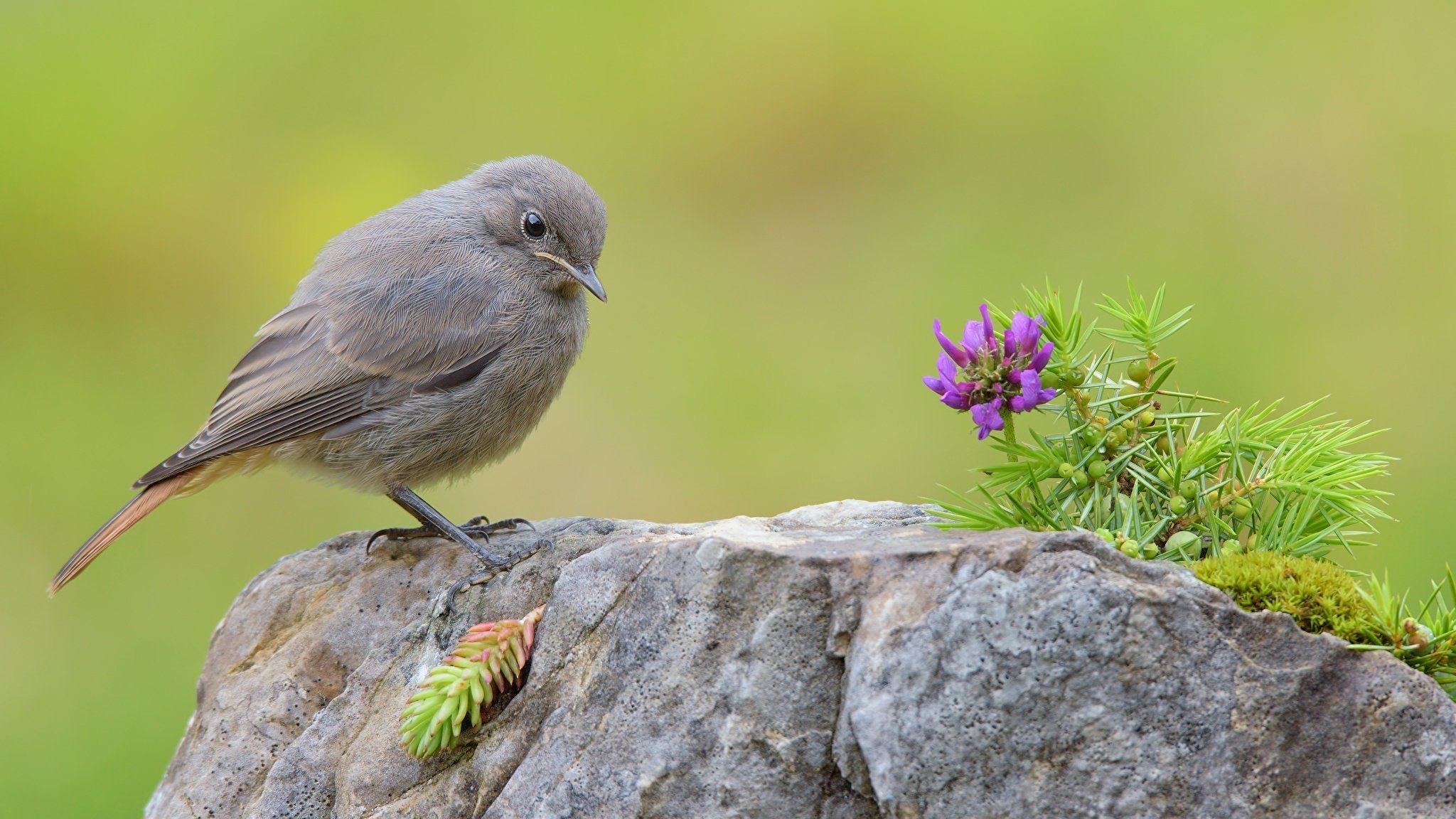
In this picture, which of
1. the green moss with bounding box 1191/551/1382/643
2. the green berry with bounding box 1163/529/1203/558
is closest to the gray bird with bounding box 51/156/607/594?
the green berry with bounding box 1163/529/1203/558

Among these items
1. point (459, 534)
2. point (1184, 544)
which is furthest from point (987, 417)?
point (459, 534)

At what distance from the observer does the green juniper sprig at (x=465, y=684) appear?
145 inches

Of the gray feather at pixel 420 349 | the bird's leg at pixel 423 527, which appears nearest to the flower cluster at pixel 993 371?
the bird's leg at pixel 423 527

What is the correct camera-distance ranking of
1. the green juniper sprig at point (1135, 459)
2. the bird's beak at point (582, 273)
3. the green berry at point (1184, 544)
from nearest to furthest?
Result: the green berry at point (1184, 544) < the green juniper sprig at point (1135, 459) < the bird's beak at point (582, 273)

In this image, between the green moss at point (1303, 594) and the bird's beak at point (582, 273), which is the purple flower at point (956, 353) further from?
the bird's beak at point (582, 273)

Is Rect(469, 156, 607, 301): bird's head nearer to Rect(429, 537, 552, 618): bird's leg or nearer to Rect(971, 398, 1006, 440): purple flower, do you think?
Rect(429, 537, 552, 618): bird's leg

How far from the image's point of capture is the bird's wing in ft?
17.8

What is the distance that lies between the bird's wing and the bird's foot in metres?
0.53

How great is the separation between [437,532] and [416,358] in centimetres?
74

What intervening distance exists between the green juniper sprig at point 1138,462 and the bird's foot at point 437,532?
228 centimetres

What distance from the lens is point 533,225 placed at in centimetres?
582

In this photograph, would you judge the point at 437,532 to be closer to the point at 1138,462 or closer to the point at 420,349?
the point at 420,349

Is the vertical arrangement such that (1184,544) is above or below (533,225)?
below

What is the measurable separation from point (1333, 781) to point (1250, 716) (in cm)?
26
